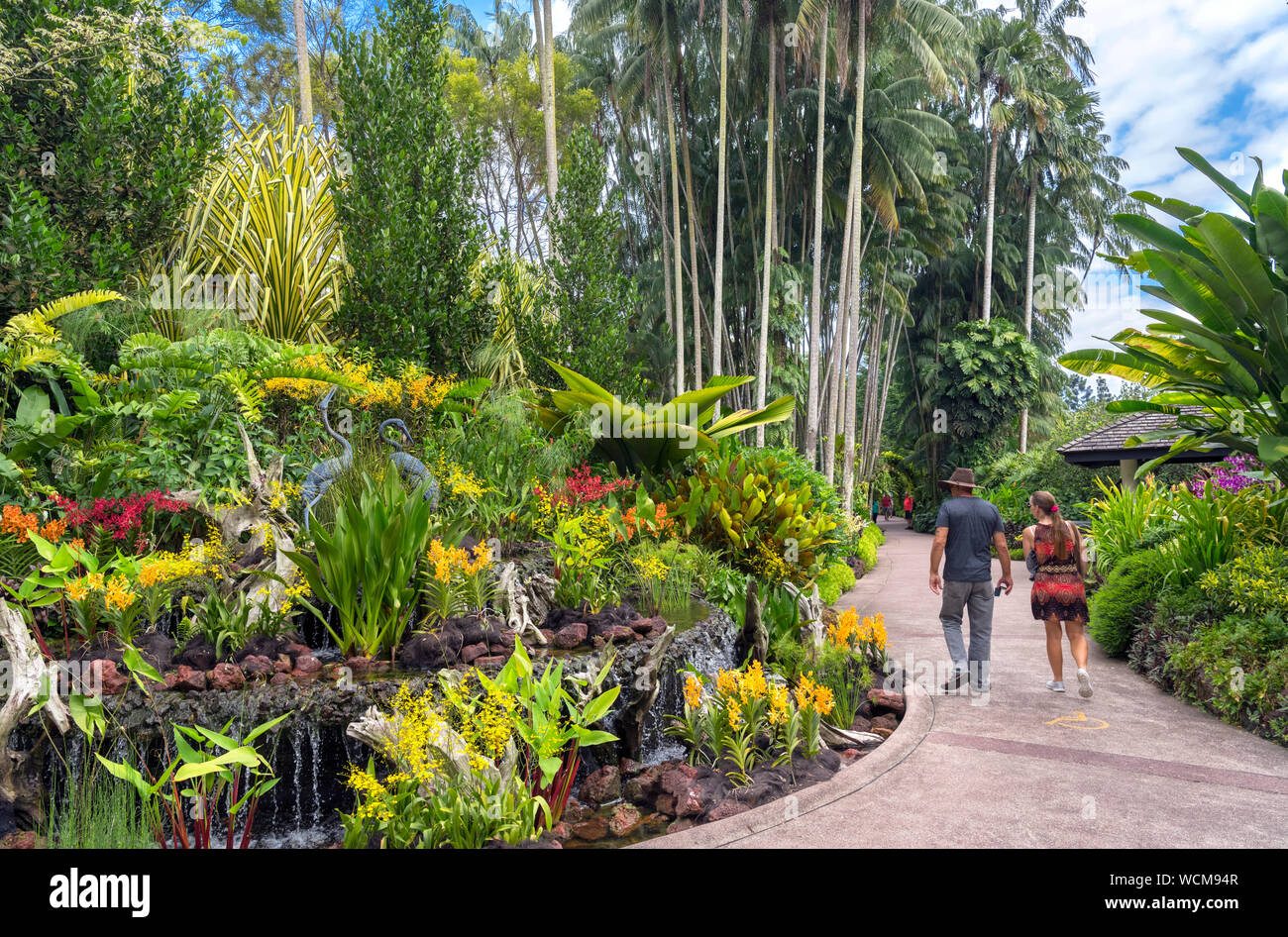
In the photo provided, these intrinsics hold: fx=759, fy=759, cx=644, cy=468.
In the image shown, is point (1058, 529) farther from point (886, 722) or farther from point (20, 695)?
point (20, 695)

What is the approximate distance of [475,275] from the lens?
34.0 ft

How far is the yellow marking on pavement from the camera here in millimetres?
4562

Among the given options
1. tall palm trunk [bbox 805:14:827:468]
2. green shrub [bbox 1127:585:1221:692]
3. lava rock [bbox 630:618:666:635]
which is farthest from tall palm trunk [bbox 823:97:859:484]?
lava rock [bbox 630:618:666:635]

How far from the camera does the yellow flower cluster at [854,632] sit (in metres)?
5.33

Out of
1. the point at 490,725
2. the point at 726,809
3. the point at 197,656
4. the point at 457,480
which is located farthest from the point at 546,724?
the point at 457,480

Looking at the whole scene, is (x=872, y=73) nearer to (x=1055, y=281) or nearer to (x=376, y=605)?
(x=1055, y=281)

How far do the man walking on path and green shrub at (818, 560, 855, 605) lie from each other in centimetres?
384

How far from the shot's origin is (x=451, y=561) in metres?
4.50

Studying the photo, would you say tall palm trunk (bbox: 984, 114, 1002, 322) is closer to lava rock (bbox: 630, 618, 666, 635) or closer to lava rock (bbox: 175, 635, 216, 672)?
lava rock (bbox: 630, 618, 666, 635)

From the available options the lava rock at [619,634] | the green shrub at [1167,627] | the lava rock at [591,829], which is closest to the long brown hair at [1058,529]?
the green shrub at [1167,627]

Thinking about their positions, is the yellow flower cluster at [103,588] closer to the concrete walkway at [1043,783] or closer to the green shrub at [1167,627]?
the concrete walkway at [1043,783]

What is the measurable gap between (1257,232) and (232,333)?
8.39 m

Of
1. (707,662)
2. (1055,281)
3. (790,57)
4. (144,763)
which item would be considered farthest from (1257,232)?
(1055,281)

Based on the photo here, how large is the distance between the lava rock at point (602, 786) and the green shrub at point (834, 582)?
18.8 feet
